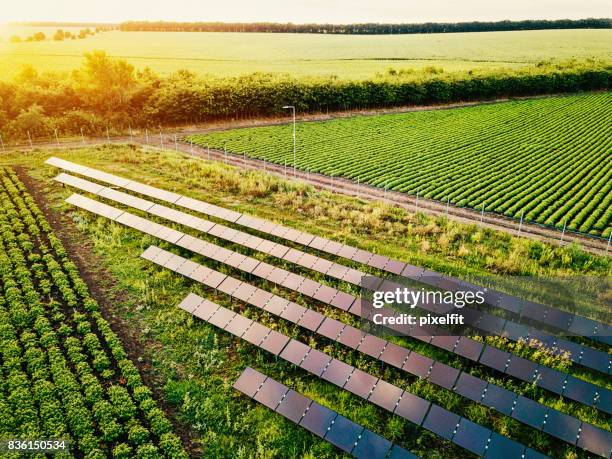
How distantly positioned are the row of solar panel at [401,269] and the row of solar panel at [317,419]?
10454mm

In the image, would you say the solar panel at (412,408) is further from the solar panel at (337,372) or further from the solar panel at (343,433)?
the solar panel at (337,372)

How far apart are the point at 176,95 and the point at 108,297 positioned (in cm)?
5234

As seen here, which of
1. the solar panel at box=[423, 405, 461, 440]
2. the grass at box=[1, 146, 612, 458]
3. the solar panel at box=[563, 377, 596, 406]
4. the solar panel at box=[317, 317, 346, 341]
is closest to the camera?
the solar panel at box=[423, 405, 461, 440]

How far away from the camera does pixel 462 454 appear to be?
15742mm

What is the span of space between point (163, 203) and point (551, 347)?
97.4 ft

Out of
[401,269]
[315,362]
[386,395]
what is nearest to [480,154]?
[401,269]

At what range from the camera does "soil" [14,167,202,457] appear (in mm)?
16938

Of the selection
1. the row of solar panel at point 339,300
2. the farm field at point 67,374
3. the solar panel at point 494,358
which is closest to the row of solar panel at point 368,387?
the row of solar panel at point 339,300

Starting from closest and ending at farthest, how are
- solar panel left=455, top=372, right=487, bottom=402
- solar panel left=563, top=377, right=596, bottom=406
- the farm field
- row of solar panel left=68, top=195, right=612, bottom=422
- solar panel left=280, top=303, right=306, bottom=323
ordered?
the farm field, solar panel left=563, top=377, right=596, bottom=406, solar panel left=455, top=372, right=487, bottom=402, row of solar panel left=68, top=195, right=612, bottom=422, solar panel left=280, top=303, right=306, bottom=323

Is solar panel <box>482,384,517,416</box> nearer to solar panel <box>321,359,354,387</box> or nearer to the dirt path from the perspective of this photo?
solar panel <box>321,359,354,387</box>

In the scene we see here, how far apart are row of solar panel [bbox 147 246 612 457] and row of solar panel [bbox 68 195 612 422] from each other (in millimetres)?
435

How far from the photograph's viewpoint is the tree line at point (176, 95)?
2446 inches

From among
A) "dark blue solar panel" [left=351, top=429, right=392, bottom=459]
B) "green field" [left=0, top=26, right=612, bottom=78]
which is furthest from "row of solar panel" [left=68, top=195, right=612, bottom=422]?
"green field" [left=0, top=26, right=612, bottom=78]

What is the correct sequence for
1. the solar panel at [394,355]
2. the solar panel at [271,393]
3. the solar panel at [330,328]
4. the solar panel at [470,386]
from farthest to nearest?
1. the solar panel at [330,328]
2. the solar panel at [394,355]
3. the solar panel at [470,386]
4. the solar panel at [271,393]
